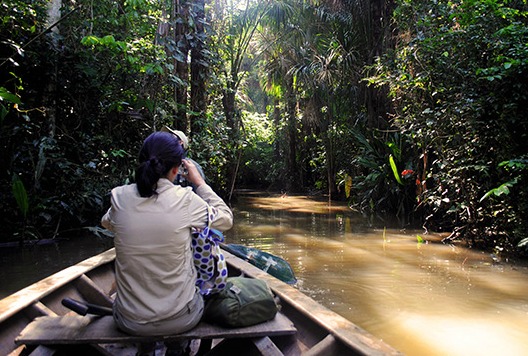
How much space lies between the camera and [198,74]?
1077cm

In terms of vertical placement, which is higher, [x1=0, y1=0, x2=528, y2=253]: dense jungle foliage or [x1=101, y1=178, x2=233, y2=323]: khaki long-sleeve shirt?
[x1=0, y1=0, x2=528, y2=253]: dense jungle foliage

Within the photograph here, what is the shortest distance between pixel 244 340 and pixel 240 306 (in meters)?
0.38

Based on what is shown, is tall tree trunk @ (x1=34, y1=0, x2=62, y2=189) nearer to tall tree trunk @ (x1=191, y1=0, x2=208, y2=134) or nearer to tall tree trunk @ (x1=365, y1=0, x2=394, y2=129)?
tall tree trunk @ (x1=191, y1=0, x2=208, y2=134)

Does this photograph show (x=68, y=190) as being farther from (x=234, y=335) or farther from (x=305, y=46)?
(x=305, y=46)

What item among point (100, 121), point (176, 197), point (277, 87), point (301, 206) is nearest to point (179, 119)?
point (100, 121)

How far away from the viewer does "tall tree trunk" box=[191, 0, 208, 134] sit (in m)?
10.2

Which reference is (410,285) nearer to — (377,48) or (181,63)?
(181,63)

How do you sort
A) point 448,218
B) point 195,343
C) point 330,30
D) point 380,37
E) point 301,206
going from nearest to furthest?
point 195,343 → point 448,218 → point 380,37 → point 301,206 → point 330,30

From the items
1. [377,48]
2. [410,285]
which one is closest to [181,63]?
[377,48]

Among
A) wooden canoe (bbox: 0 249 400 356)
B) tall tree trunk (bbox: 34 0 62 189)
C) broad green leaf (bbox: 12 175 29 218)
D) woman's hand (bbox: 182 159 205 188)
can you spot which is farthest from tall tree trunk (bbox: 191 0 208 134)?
woman's hand (bbox: 182 159 205 188)

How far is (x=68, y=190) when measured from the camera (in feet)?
25.0

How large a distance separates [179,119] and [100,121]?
1779 millimetres

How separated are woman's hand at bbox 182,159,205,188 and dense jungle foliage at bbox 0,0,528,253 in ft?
13.3

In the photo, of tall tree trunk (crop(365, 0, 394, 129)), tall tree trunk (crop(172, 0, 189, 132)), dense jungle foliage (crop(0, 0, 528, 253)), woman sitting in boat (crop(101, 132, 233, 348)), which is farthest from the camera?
tall tree trunk (crop(365, 0, 394, 129))
